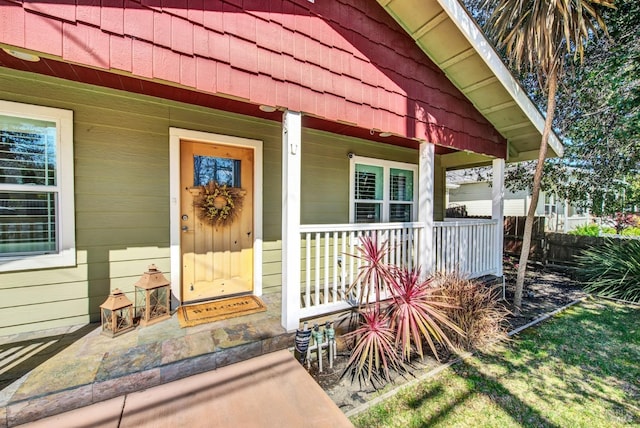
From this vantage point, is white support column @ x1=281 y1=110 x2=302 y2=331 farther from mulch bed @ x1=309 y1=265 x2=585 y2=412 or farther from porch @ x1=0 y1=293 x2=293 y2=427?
mulch bed @ x1=309 y1=265 x2=585 y2=412

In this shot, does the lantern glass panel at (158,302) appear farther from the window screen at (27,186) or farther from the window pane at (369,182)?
the window pane at (369,182)

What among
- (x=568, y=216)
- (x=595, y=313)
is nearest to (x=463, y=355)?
(x=595, y=313)

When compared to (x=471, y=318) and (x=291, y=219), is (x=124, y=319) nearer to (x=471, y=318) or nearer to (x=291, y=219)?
(x=291, y=219)

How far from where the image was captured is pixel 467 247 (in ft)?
15.5

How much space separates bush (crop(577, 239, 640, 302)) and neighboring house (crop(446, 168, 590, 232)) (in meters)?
5.90

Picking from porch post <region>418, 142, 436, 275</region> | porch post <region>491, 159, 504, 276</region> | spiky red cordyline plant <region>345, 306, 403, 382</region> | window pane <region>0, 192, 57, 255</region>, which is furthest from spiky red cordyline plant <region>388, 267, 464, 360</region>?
window pane <region>0, 192, 57, 255</region>

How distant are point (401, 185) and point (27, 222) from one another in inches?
217

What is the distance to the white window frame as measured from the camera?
107 inches

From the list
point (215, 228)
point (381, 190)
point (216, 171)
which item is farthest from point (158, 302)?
point (381, 190)

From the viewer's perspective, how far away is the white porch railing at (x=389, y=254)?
3191mm

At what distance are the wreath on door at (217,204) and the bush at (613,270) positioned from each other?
23.2ft

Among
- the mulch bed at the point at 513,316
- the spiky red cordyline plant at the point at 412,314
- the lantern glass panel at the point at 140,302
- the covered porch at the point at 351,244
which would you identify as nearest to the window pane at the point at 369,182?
the covered porch at the point at 351,244

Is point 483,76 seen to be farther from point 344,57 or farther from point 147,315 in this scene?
point 147,315

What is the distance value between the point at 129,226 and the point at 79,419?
75.8 inches
